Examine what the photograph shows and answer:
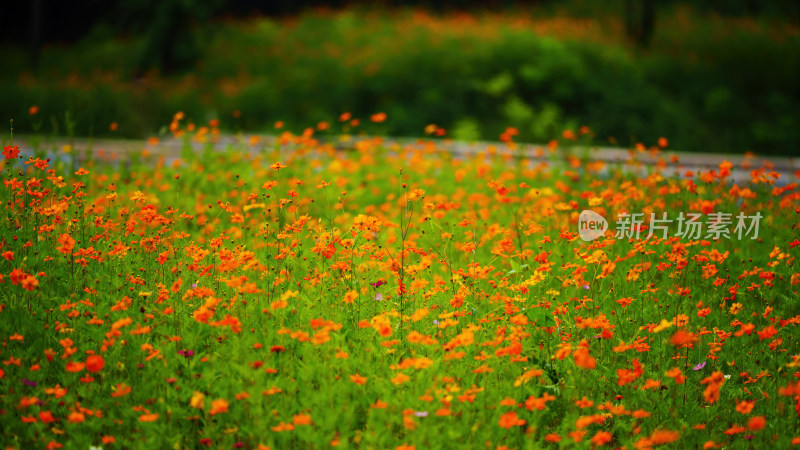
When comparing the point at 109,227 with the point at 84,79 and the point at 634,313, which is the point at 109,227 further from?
the point at 84,79

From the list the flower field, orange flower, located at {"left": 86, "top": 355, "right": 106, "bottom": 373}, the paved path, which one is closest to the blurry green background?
the paved path

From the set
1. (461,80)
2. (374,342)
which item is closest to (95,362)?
(374,342)

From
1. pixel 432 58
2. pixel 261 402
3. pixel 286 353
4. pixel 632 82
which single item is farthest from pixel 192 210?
pixel 632 82

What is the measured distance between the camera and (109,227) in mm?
4789

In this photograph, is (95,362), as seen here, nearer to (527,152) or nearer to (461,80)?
(527,152)

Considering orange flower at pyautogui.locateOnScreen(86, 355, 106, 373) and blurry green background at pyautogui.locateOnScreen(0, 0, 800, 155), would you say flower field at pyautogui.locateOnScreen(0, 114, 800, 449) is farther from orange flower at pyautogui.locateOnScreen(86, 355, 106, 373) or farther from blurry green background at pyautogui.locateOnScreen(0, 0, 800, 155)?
blurry green background at pyautogui.locateOnScreen(0, 0, 800, 155)

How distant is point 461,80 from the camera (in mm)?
15570

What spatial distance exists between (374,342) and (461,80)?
12.1 metres

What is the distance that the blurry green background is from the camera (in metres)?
14.5

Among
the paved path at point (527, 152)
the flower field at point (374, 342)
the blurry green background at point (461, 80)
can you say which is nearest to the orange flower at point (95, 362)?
the flower field at point (374, 342)

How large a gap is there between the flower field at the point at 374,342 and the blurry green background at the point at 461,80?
24.7 feet

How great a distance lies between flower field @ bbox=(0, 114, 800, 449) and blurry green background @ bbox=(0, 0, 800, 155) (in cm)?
752

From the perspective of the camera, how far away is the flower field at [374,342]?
347 cm

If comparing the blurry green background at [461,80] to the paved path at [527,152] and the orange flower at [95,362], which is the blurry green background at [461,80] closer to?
the paved path at [527,152]
